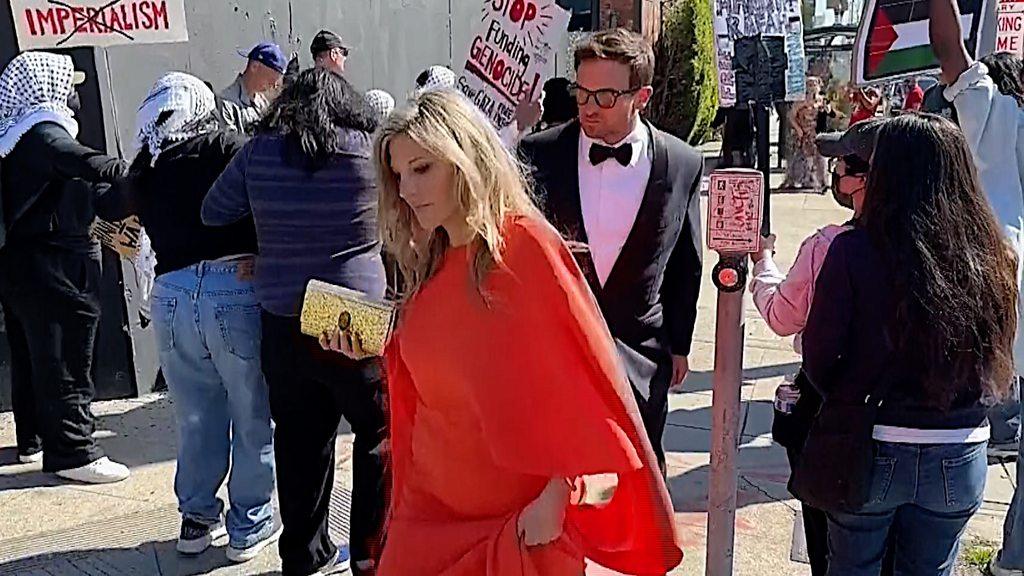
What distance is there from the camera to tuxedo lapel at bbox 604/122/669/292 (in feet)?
11.5

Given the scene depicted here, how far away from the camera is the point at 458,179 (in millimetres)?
2215

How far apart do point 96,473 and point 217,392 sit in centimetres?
136

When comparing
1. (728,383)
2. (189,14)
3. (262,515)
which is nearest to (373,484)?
(262,515)

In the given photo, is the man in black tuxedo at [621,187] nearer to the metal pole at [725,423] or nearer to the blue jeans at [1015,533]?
the metal pole at [725,423]

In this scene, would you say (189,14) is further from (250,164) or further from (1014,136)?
(1014,136)

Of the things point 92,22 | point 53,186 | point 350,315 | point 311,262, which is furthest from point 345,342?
point 92,22

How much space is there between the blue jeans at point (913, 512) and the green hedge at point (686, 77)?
15.3 meters

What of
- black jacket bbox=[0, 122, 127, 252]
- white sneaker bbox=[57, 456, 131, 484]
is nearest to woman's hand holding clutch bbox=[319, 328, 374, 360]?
black jacket bbox=[0, 122, 127, 252]

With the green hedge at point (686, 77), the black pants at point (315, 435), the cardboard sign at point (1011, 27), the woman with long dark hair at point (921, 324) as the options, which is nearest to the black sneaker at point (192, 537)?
the black pants at point (315, 435)

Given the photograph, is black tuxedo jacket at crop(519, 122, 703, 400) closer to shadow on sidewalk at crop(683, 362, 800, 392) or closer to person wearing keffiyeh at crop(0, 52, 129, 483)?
person wearing keffiyeh at crop(0, 52, 129, 483)

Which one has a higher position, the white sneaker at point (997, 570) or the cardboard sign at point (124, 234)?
the cardboard sign at point (124, 234)

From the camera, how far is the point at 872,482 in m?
2.72

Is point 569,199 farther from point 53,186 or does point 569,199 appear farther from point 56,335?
point 56,335

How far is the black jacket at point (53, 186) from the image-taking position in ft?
14.7
